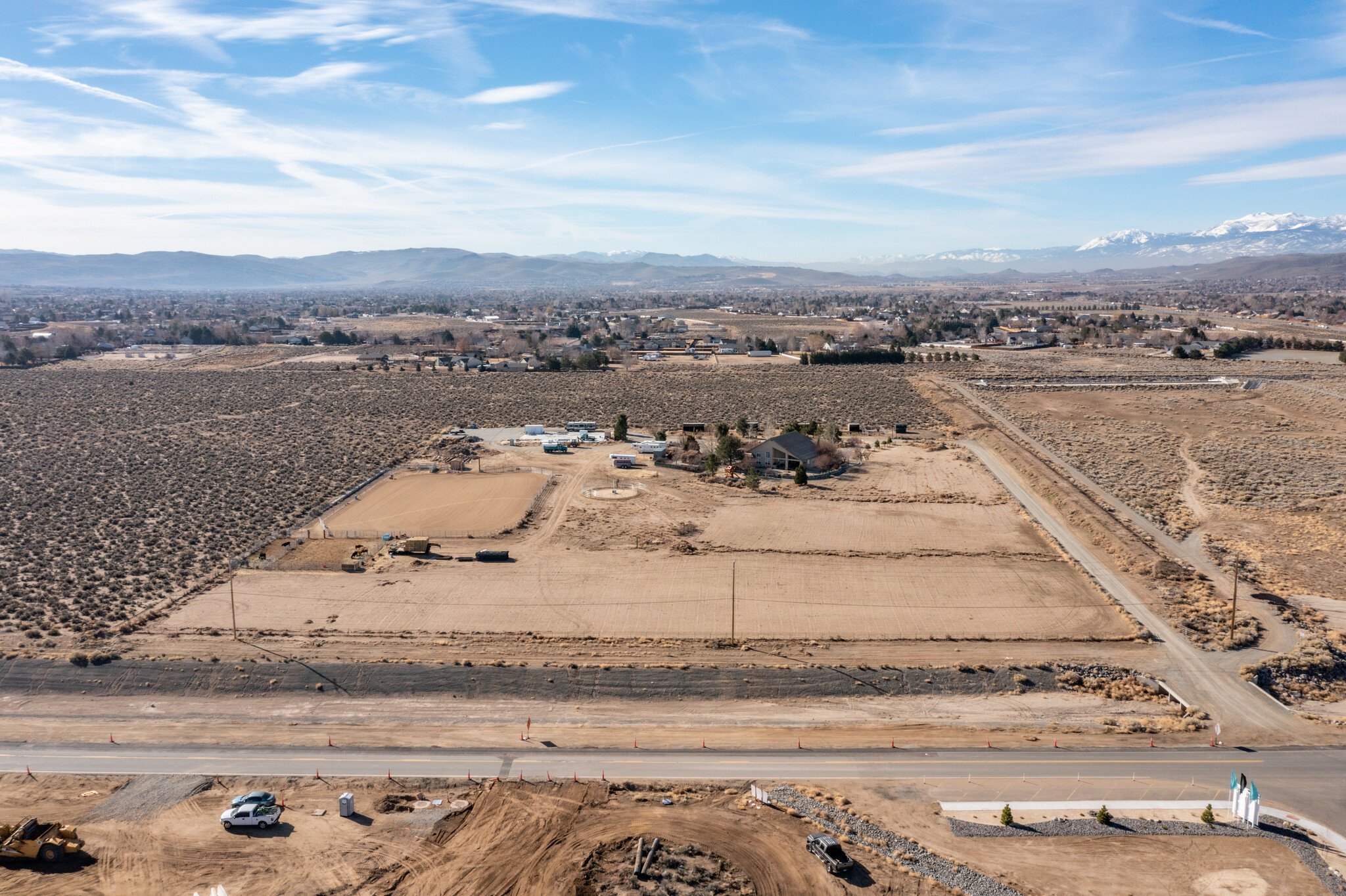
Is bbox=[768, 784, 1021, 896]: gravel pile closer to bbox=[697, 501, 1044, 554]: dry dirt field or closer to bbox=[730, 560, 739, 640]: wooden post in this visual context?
bbox=[730, 560, 739, 640]: wooden post

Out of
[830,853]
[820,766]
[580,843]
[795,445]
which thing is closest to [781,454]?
[795,445]

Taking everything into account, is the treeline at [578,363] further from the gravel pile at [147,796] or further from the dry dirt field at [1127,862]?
the dry dirt field at [1127,862]

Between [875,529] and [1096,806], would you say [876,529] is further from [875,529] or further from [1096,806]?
[1096,806]

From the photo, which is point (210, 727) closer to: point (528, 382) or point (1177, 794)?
point (1177, 794)

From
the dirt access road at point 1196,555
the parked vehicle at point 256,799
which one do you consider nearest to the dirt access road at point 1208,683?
the dirt access road at point 1196,555

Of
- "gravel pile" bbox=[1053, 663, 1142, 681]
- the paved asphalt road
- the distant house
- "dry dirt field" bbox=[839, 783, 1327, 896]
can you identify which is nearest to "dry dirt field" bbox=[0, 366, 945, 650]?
the paved asphalt road

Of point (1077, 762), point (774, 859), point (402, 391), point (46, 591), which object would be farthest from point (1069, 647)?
point (402, 391)
